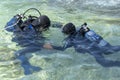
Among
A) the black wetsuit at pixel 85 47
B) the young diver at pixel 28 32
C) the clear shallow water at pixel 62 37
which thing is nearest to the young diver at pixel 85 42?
the black wetsuit at pixel 85 47

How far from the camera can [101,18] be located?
363 inches

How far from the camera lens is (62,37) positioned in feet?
25.1

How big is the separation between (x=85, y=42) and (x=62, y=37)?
71 cm

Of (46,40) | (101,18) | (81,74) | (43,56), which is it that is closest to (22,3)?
(101,18)

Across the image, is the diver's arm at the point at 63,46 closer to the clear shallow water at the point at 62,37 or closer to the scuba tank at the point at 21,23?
the clear shallow water at the point at 62,37

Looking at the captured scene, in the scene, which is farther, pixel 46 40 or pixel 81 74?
pixel 46 40

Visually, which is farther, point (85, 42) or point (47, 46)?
point (85, 42)

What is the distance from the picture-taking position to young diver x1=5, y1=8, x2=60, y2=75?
23.0 ft

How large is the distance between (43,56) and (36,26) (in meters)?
0.67

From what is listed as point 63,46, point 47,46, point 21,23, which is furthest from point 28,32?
point 63,46

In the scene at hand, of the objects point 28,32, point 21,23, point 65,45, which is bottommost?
point 65,45

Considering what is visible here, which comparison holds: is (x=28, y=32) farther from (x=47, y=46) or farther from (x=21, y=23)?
(x=47, y=46)

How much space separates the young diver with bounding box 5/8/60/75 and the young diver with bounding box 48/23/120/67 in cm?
40

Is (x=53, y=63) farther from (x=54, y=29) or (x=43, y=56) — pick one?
(x=54, y=29)
